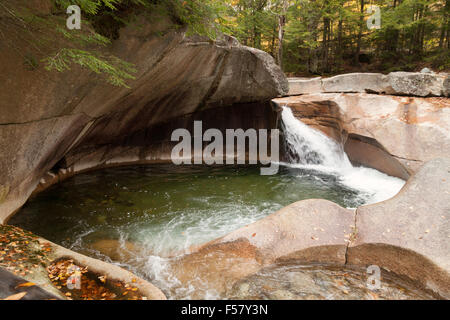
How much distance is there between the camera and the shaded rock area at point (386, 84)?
9977 mm

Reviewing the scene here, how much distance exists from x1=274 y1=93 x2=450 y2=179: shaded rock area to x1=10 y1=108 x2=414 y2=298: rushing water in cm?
61

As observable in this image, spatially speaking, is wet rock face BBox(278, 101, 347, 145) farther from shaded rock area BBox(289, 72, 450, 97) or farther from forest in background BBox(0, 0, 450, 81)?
forest in background BBox(0, 0, 450, 81)

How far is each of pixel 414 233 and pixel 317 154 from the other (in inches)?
304

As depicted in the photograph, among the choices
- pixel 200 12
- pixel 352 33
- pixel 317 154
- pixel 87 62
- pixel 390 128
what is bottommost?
pixel 317 154

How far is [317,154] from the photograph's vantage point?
1205 cm

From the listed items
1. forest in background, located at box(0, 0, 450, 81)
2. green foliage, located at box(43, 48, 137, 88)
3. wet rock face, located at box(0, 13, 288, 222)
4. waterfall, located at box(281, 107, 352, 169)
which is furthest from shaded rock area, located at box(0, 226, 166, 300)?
waterfall, located at box(281, 107, 352, 169)

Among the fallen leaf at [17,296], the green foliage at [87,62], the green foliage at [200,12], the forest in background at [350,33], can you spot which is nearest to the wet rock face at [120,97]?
the green foliage at [200,12]

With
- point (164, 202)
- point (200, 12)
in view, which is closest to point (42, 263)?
point (164, 202)

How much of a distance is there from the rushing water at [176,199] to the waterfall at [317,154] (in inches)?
1.6

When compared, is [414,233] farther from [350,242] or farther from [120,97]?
[120,97]

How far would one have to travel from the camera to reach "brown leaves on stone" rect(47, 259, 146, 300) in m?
3.30

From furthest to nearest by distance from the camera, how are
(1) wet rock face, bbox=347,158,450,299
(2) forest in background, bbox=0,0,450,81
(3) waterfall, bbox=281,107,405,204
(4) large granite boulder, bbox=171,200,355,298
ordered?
(2) forest in background, bbox=0,0,450,81 → (3) waterfall, bbox=281,107,405,204 → (4) large granite boulder, bbox=171,200,355,298 → (1) wet rock face, bbox=347,158,450,299

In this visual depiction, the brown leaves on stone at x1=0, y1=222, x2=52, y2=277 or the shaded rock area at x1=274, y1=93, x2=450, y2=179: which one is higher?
the shaded rock area at x1=274, y1=93, x2=450, y2=179
